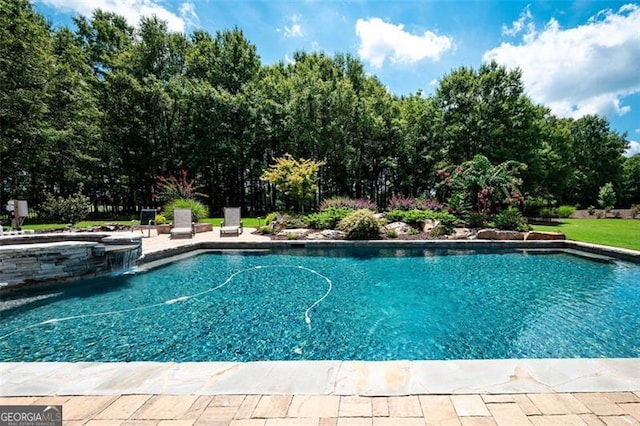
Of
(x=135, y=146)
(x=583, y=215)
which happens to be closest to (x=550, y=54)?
(x=583, y=215)

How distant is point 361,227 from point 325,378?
7.39m

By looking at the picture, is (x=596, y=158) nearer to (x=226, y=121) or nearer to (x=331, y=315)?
(x=226, y=121)

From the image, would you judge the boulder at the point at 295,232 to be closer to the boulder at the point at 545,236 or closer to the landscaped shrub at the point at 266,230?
the landscaped shrub at the point at 266,230

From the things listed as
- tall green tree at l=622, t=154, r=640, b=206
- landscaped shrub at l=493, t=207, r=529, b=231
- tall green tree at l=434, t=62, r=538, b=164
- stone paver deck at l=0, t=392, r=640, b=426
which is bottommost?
stone paver deck at l=0, t=392, r=640, b=426

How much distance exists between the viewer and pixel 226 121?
1947 centimetres

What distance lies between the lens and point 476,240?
29.2 ft

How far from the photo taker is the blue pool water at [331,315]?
298 cm

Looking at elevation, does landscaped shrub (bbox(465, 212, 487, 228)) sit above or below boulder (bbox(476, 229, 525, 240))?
above

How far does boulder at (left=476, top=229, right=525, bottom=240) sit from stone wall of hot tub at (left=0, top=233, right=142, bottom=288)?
405 inches

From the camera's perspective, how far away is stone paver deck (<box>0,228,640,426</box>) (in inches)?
62.3

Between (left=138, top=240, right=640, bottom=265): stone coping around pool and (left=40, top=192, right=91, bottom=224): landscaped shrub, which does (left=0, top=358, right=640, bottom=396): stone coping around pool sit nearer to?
(left=138, top=240, right=640, bottom=265): stone coping around pool

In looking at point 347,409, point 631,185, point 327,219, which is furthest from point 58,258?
point 631,185

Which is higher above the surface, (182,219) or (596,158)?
(596,158)

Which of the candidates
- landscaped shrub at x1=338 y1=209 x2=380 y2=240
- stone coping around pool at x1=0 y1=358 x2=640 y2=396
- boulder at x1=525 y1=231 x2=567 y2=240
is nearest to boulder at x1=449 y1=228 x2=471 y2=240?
boulder at x1=525 y1=231 x2=567 y2=240
